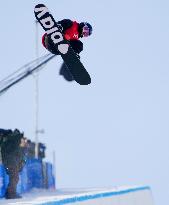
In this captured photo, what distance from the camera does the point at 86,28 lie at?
8258mm

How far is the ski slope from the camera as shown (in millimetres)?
7184

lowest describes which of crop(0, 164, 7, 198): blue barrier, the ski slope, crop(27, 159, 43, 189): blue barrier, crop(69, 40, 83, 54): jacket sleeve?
the ski slope

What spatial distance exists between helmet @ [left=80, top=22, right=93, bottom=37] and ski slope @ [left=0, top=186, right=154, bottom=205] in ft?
9.33

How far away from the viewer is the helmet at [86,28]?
27.0 ft

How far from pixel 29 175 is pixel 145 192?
426 centimetres

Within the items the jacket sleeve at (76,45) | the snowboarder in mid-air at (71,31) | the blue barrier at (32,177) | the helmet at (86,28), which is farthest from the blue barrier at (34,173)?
the helmet at (86,28)

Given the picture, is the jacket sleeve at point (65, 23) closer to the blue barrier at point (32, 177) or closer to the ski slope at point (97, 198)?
the ski slope at point (97, 198)

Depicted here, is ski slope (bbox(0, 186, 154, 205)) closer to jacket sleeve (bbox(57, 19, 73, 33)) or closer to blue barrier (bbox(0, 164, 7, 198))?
blue barrier (bbox(0, 164, 7, 198))

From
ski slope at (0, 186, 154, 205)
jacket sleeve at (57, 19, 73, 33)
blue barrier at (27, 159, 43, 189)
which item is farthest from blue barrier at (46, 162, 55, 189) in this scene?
jacket sleeve at (57, 19, 73, 33)

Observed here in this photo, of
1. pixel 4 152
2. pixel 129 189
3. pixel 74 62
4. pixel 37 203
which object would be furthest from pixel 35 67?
pixel 37 203

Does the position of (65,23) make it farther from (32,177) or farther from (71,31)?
(32,177)

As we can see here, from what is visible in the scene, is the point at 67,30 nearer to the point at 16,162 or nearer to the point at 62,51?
the point at 62,51

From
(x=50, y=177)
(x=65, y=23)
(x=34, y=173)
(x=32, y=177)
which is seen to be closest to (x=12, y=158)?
(x=65, y=23)

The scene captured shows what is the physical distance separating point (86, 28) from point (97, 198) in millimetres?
3656
